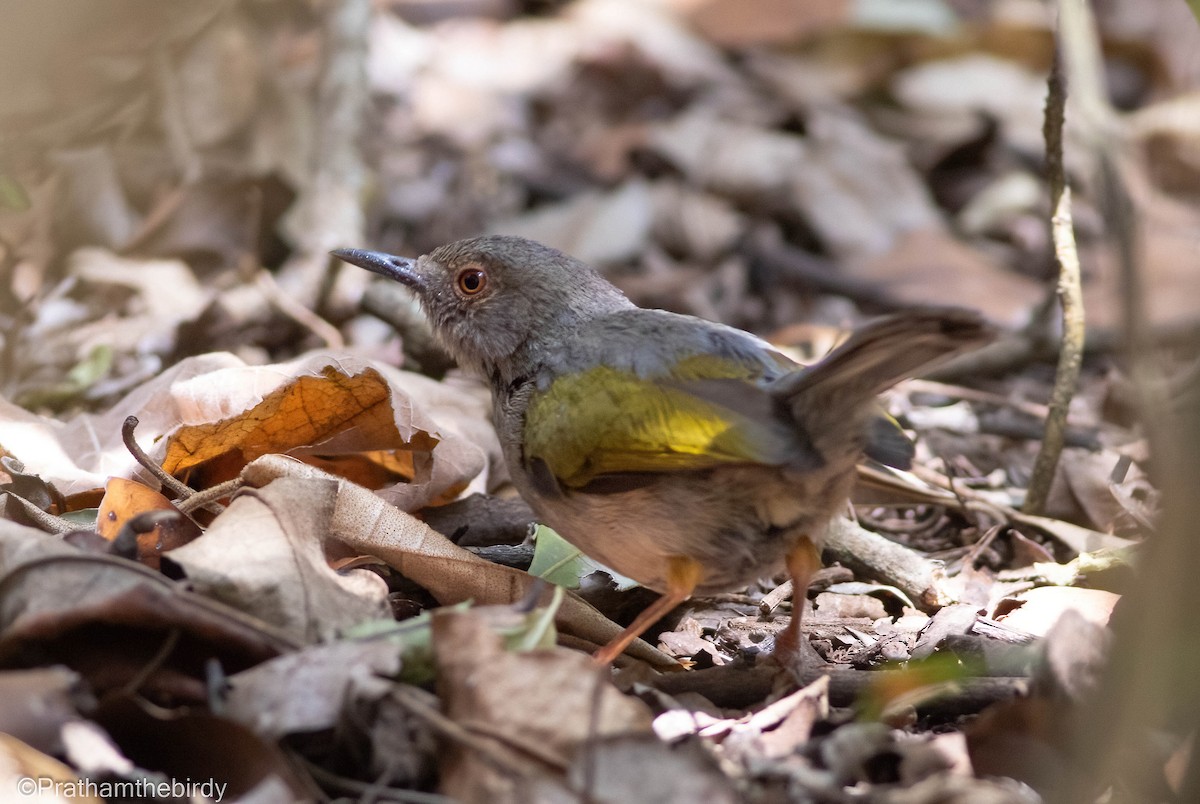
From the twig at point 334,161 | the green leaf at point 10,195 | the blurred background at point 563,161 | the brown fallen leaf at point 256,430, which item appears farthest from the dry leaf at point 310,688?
the twig at point 334,161

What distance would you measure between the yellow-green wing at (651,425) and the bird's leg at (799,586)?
1.77 feet

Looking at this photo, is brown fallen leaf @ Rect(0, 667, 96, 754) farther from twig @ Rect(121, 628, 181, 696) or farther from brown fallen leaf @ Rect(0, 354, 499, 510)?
brown fallen leaf @ Rect(0, 354, 499, 510)

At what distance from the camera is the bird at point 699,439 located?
3371mm

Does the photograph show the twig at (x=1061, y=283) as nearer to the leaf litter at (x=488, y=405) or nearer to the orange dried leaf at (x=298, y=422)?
the leaf litter at (x=488, y=405)

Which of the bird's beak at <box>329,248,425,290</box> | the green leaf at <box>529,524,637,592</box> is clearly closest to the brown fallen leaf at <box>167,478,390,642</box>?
the green leaf at <box>529,524,637,592</box>

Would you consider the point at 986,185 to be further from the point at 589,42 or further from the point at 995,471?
the point at 995,471

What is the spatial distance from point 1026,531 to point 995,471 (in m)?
0.64

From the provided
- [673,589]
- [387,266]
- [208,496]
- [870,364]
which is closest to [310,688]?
[208,496]

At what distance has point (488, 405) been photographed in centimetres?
532

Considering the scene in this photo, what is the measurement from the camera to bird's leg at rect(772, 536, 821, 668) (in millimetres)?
3742

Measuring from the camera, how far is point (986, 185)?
8.88 metres

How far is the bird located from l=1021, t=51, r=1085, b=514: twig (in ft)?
3.86

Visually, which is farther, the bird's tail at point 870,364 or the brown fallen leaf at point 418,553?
the brown fallen leaf at point 418,553

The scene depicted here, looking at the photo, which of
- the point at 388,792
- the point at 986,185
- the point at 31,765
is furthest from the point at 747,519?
the point at 986,185
